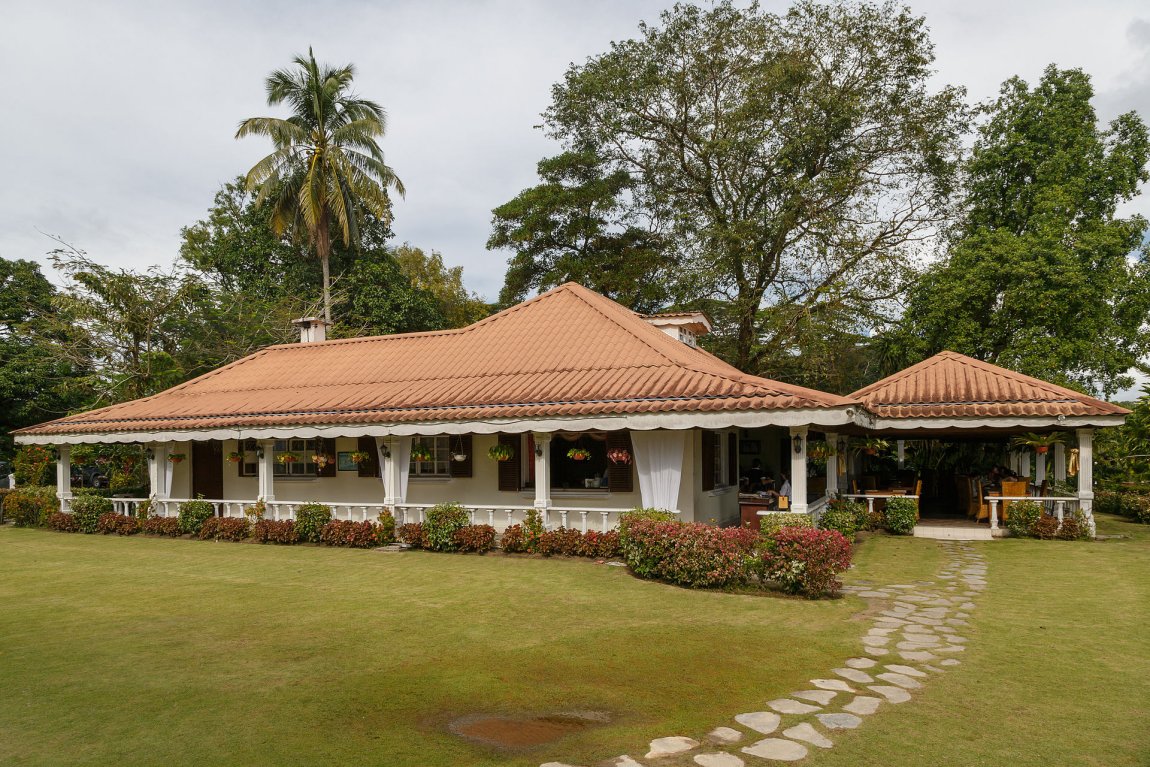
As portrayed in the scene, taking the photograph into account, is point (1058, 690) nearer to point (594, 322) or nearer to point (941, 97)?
point (594, 322)

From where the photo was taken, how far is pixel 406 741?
509cm

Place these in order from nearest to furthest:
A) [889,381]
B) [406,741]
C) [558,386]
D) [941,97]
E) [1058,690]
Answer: [406,741], [1058,690], [558,386], [889,381], [941,97]

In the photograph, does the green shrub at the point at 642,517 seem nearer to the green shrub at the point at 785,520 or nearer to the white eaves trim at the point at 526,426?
the white eaves trim at the point at 526,426

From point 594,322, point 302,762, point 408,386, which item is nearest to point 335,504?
point 408,386

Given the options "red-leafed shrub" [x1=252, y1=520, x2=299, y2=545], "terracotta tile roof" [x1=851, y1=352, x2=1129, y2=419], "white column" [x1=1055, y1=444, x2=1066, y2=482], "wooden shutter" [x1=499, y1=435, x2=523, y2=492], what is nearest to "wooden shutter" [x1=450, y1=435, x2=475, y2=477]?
"wooden shutter" [x1=499, y1=435, x2=523, y2=492]

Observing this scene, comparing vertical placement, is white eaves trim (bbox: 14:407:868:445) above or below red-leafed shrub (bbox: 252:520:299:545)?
above

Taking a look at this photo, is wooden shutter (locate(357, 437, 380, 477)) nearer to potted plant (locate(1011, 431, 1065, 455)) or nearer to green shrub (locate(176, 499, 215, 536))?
green shrub (locate(176, 499, 215, 536))

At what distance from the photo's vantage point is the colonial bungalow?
12852 millimetres

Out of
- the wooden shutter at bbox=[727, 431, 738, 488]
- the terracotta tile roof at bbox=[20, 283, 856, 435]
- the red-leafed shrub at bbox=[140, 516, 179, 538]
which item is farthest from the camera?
the wooden shutter at bbox=[727, 431, 738, 488]

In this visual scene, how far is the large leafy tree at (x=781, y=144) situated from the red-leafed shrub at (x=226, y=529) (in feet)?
58.6

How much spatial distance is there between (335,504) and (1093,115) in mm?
29183

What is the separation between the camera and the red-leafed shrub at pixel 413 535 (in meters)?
14.4

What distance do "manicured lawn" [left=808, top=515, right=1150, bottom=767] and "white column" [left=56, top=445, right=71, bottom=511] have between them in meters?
19.9

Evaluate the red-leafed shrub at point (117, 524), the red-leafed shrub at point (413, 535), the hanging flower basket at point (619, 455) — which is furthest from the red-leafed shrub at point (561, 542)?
the red-leafed shrub at point (117, 524)
